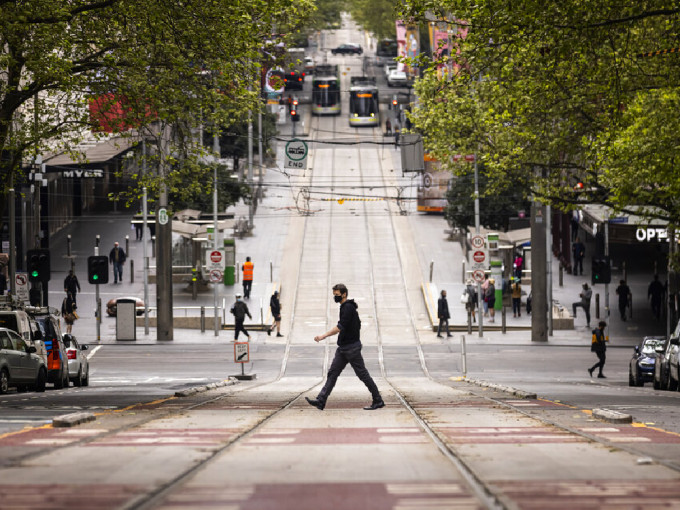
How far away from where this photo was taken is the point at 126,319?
139 feet

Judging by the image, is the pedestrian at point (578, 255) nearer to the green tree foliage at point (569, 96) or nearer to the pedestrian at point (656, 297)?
the pedestrian at point (656, 297)

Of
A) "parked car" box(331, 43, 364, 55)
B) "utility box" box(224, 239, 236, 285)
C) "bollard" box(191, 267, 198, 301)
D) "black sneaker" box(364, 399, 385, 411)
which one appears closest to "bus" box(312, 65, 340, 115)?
"parked car" box(331, 43, 364, 55)

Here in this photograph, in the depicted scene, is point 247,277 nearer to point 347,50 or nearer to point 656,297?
point 656,297

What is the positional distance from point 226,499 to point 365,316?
40367 mm

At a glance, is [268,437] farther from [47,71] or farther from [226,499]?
[47,71]

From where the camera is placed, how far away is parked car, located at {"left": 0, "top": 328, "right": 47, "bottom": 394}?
73.1 ft

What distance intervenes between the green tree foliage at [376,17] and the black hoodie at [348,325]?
11221 cm

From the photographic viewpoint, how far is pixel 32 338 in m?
24.5

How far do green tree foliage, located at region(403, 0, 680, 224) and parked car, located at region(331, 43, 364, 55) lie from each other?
324 feet

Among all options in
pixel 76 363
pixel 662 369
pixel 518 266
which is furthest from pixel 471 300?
pixel 76 363

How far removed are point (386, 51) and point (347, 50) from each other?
15.5 feet

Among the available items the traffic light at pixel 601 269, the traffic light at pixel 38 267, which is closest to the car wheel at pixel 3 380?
the traffic light at pixel 38 267

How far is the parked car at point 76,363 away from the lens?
27.5 m

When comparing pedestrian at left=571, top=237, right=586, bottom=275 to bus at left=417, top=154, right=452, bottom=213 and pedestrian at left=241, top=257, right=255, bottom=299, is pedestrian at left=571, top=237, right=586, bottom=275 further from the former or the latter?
pedestrian at left=241, top=257, right=255, bottom=299
